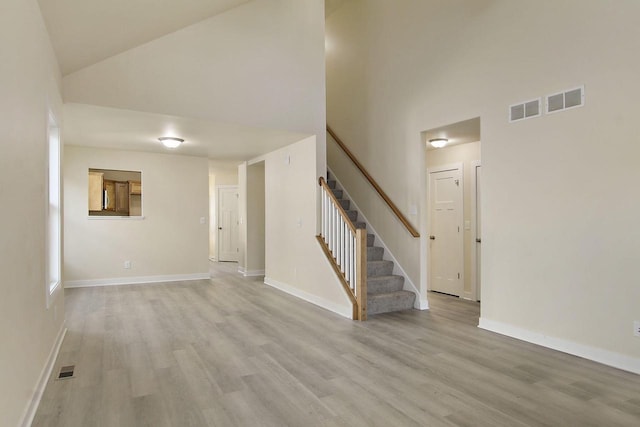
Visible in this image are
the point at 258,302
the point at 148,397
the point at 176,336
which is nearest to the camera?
the point at 148,397

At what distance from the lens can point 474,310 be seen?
16.6 ft

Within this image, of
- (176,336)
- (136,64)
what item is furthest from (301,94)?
(176,336)

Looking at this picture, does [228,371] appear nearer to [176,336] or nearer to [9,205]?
[176,336]

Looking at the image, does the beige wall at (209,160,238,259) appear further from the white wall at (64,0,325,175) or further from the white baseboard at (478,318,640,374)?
the white baseboard at (478,318,640,374)

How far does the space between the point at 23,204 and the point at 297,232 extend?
391cm

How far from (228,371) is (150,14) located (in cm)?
309

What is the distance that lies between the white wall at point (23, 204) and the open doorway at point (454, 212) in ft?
13.6

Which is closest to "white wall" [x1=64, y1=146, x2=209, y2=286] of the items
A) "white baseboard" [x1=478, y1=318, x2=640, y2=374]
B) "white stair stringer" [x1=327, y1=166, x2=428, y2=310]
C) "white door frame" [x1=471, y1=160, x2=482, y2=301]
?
"white stair stringer" [x1=327, y1=166, x2=428, y2=310]

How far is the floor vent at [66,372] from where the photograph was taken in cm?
293

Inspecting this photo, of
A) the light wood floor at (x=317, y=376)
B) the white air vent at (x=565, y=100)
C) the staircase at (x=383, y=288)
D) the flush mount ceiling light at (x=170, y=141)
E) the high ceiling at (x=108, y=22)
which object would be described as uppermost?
the high ceiling at (x=108, y=22)

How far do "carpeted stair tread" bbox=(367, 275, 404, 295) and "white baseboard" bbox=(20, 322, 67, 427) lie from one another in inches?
135

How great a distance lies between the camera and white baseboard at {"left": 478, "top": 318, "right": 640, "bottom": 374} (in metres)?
3.07

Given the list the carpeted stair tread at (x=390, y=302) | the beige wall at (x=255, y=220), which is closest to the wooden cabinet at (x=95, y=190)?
the beige wall at (x=255, y=220)

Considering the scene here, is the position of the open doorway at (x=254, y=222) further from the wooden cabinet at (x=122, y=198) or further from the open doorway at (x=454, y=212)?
the open doorway at (x=454, y=212)
